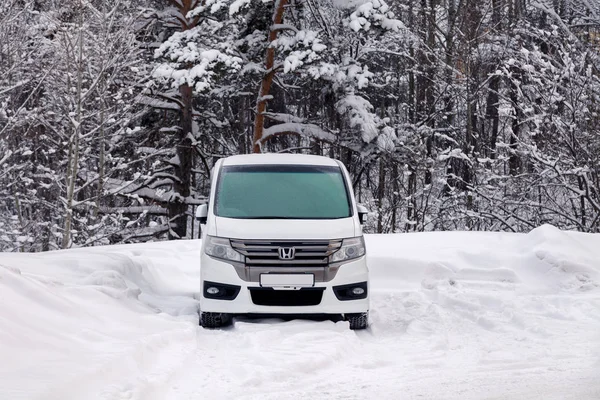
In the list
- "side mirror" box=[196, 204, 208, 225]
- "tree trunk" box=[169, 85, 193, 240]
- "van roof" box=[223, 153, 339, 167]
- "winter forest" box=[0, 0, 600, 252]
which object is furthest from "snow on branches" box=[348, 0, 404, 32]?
"side mirror" box=[196, 204, 208, 225]

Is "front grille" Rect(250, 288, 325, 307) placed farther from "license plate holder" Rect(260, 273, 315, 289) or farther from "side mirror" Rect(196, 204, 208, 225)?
"side mirror" Rect(196, 204, 208, 225)

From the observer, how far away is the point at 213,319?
7.89 m

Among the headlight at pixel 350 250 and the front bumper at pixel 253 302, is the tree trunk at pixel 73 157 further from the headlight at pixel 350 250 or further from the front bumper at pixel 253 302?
the headlight at pixel 350 250

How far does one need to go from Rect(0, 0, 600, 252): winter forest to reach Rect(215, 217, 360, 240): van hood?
9515 millimetres

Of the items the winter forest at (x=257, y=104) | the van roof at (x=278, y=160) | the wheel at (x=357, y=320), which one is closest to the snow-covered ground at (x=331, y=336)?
the wheel at (x=357, y=320)

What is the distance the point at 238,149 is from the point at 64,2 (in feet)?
30.3

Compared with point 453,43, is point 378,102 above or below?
below

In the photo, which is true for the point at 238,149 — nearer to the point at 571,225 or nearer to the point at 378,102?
the point at 378,102

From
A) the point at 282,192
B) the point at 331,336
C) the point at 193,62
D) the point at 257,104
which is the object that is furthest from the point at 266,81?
the point at 331,336

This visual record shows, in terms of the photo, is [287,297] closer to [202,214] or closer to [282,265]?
[282,265]

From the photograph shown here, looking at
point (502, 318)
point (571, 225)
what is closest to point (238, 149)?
point (571, 225)

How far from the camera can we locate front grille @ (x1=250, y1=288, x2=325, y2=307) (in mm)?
7727

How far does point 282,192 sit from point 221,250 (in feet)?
3.83

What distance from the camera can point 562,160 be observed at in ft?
53.8
